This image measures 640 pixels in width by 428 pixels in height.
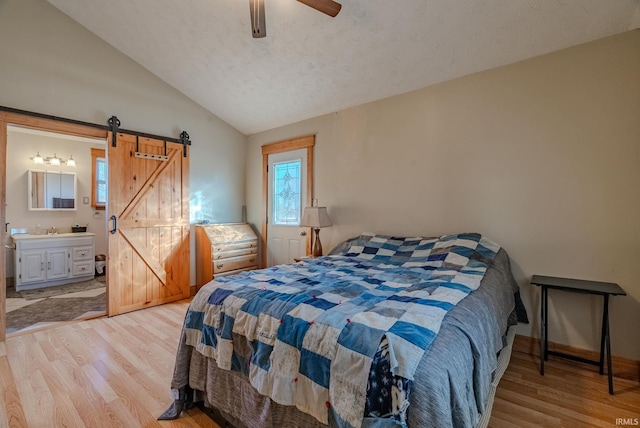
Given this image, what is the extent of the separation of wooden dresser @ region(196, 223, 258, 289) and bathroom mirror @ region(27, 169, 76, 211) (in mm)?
2887

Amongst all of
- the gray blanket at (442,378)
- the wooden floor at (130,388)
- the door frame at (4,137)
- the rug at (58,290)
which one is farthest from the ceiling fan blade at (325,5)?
the rug at (58,290)

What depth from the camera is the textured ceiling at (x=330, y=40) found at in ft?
7.14

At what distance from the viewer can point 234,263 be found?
427 centimetres

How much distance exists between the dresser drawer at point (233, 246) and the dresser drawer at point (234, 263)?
0.14m

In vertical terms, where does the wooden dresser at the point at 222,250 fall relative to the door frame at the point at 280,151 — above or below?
below

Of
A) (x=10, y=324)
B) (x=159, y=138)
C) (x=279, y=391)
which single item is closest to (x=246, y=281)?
(x=279, y=391)

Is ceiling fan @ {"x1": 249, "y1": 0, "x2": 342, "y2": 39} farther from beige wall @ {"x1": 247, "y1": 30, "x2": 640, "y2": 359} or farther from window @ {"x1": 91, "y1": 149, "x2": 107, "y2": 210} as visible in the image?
window @ {"x1": 91, "y1": 149, "x2": 107, "y2": 210}

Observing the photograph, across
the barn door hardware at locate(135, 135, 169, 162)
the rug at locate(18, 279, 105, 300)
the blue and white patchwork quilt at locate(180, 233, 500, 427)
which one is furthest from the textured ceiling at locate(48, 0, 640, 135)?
the rug at locate(18, 279, 105, 300)

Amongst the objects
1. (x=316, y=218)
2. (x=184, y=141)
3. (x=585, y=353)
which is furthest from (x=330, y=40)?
(x=585, y=353)

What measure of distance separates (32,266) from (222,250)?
10.0 feet

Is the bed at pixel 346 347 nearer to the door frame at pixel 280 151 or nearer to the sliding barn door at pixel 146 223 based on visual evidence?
the door frame at pixel 280 151

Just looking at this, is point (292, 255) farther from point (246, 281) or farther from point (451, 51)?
point (451, 51)

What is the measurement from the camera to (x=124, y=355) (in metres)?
2.48

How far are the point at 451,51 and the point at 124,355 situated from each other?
3.94 m
